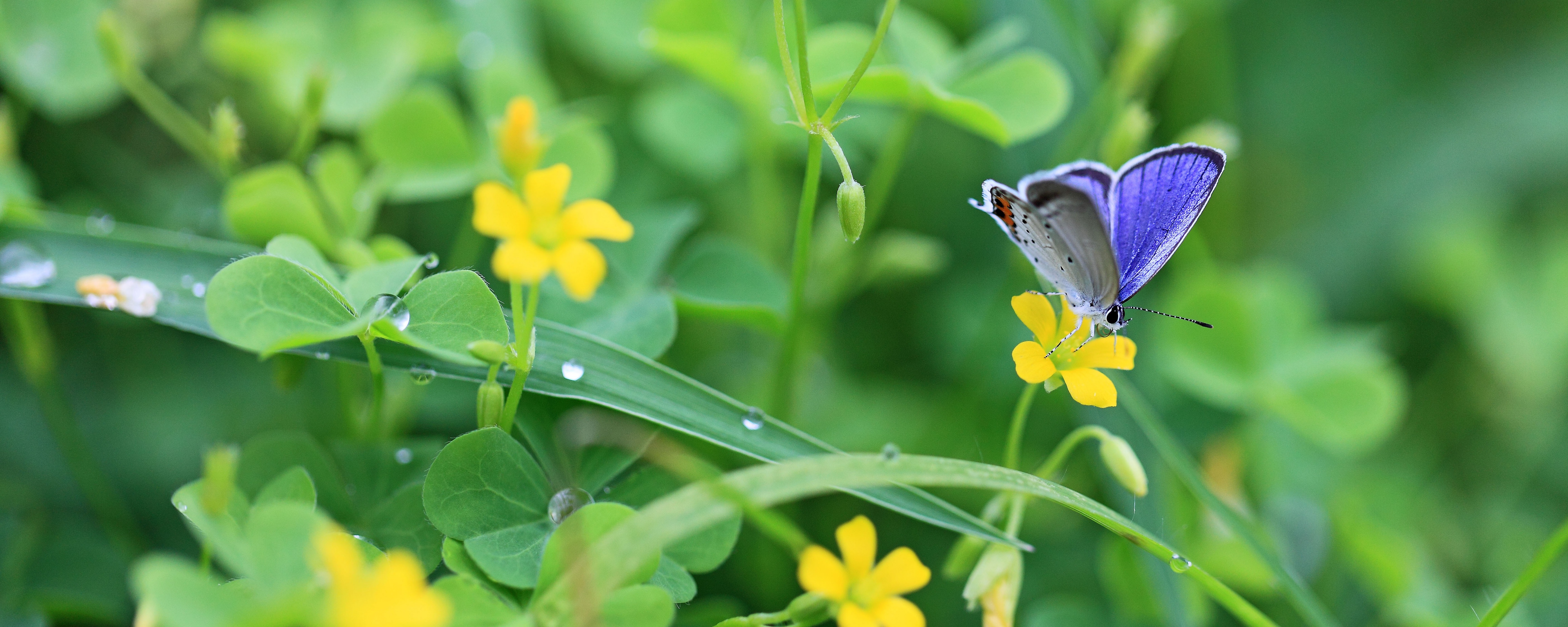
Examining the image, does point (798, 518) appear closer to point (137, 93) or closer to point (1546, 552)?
point (1546, 552)

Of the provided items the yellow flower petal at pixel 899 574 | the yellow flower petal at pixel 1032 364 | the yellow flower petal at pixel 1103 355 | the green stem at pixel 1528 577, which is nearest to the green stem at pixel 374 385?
the yellow flower petal at pixel 899 574

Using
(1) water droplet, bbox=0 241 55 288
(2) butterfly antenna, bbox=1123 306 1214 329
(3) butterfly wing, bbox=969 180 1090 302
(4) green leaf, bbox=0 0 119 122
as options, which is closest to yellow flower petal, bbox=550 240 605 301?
(3) butterfly wing, bbox=969 180 1090 302

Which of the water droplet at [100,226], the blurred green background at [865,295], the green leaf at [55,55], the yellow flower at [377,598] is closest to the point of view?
the yellow flower at [377,598]

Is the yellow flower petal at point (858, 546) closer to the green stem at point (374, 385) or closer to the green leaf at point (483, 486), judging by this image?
the green leaf at point (483, 486)

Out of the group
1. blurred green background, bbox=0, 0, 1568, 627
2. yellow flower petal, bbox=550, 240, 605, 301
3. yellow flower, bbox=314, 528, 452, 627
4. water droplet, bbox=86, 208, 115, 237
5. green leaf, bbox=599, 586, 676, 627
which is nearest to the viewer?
yellow flower, bbox=314, 528, 452, 627

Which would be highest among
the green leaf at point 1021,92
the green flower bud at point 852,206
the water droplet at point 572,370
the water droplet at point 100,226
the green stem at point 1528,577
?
the water droplet at point 100,226

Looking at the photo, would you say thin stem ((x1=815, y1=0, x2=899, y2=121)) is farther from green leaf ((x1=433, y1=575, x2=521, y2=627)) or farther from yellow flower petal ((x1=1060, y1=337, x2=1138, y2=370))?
green leaf ((x1=433, y1=575, x2=521, y2=627))
